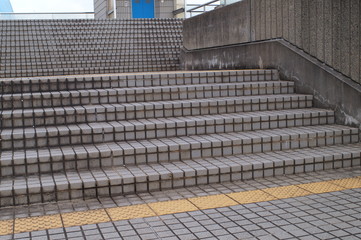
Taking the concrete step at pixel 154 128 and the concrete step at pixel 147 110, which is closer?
the concrete step at pixel 154 128

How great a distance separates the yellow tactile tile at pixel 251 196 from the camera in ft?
14.1

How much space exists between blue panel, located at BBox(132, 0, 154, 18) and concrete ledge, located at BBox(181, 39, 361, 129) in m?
12.1

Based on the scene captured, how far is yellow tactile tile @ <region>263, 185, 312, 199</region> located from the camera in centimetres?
443

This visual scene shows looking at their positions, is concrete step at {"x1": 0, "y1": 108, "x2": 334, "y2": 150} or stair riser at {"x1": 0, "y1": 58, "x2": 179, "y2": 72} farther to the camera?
stair riser at {"x1": 0, "y1": 58, "x2": 179, "y2": 72}

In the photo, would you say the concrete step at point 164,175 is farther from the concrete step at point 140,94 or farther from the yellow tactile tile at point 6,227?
the concrete step at point 140,94

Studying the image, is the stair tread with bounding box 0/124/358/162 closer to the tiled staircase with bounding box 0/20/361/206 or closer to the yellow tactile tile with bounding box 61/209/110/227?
the tiled staircase with bounding box 0/20/361/206

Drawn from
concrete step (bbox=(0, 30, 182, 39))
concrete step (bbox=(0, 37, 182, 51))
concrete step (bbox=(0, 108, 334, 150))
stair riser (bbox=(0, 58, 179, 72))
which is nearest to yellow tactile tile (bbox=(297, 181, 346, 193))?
concrete step (bbox=(0, 108, 334, 150))

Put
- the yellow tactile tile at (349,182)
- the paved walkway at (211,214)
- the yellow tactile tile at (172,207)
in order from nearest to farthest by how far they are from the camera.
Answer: the paved walkway at (211,214) < the yellow tactile tile at (172,207) < the yellow tactile tile at (349,182)

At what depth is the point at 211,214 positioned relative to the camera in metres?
3.95

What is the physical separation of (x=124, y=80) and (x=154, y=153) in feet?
6.76

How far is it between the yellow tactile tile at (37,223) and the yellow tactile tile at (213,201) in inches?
50.1

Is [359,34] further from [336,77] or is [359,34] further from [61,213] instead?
[61,213]

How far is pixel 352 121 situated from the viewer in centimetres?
623

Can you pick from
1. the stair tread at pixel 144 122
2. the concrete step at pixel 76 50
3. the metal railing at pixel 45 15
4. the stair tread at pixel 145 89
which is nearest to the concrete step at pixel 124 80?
the stair tread at pixel 145 89
